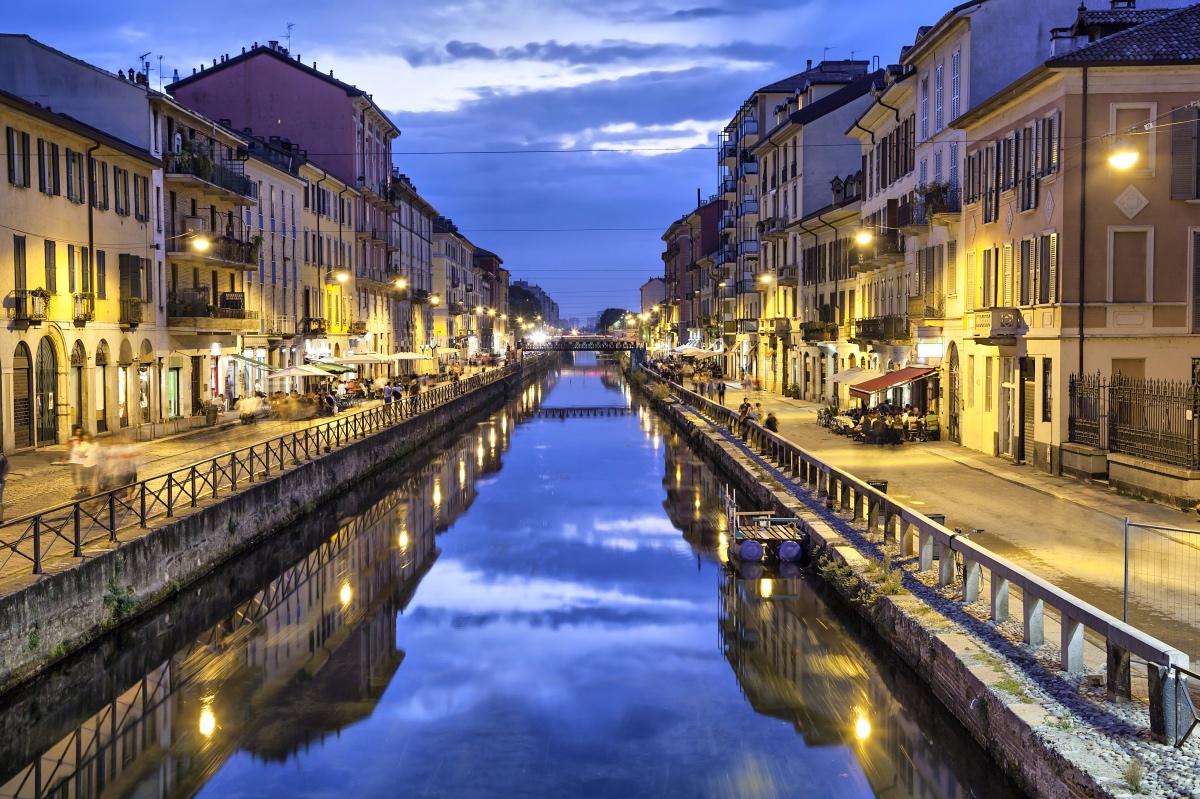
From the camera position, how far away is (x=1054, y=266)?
25188mm

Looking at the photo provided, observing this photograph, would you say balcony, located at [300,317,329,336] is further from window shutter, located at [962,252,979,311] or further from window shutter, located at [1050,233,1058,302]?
window shutter, located at [1050,233,1058,302]

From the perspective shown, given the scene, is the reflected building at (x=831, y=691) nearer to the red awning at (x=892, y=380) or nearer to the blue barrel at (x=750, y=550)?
the blue barrel at (x=750, y=550)

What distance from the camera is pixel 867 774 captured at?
1198cm

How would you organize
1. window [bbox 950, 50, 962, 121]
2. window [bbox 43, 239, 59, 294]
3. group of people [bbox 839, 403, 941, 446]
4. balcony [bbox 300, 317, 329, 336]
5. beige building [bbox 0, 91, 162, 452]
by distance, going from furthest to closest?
balcony [bbox 300, 317, 329, 336], group of people [bbox 839, 403, 941, 446], window [bbox 950, 50, 962, 121], window [bbox 43, 239, 59, 294], beige building [bbox 0, 91, 162, 452]

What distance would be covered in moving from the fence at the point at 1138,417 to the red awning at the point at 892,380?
10.2 metres

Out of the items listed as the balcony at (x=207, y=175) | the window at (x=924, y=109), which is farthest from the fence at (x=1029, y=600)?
the balcony at (x=207, y=175)

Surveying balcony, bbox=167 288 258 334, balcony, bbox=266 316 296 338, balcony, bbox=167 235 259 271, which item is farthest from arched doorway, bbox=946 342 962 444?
balcony, bbox=266 316 296 338

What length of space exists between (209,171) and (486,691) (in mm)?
29637

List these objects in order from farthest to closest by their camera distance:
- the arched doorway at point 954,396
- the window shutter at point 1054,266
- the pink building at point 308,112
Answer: the pink building at point 308,112, the arched doorway at point 954,396, the window shutter at point 1054,266

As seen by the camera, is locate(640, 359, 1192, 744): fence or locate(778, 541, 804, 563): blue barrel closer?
locate(640, 359, 1192, 744): fence

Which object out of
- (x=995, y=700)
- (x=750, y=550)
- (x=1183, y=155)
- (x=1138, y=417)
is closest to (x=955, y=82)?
(x=1183, y=155)

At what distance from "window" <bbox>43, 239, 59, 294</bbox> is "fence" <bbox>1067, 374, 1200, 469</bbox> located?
24.2 metres

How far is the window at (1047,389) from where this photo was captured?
25609mm

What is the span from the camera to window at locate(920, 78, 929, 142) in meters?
35.1
